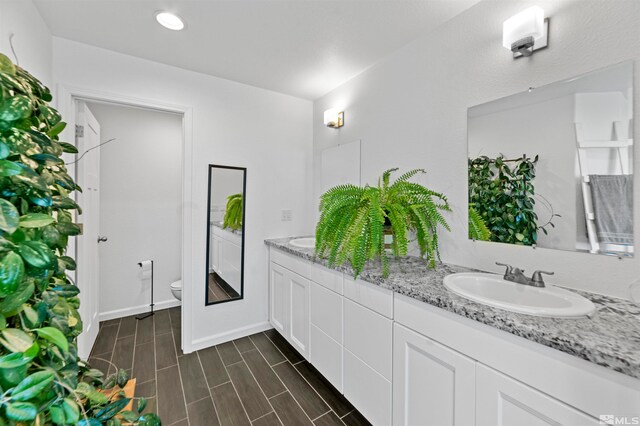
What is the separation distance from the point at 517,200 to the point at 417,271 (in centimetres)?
62

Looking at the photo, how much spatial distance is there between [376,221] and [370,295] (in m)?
0.40

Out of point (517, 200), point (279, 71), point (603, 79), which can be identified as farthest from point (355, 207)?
point (279, 71)

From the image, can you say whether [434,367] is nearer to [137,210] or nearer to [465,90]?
[465,90]

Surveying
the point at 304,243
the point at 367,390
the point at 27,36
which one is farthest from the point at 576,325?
the point at 27,36

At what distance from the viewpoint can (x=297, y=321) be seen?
82.6 inches

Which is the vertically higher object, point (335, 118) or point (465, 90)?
point (335, 118)

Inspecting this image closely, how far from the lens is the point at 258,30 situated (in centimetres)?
174

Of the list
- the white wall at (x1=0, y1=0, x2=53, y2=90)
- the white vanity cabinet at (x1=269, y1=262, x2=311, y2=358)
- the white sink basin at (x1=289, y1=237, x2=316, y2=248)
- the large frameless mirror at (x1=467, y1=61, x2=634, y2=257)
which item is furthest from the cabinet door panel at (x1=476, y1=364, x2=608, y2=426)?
the white wall at (x1=0, y1=0, x2=53, y2=90)


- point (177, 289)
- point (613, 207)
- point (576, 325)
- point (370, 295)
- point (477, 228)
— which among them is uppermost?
point (613, 207)

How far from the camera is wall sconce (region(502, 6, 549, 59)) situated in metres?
1.20

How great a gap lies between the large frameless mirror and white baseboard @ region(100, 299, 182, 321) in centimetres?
318

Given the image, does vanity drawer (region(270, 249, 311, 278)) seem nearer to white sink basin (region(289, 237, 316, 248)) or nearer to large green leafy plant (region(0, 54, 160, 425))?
white sink basin (region(289, 237, 316, 248))

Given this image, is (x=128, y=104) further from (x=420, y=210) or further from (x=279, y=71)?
(x=420, y=210)

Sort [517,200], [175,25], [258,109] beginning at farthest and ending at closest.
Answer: [258,109]
[175,25]
[517,200]
